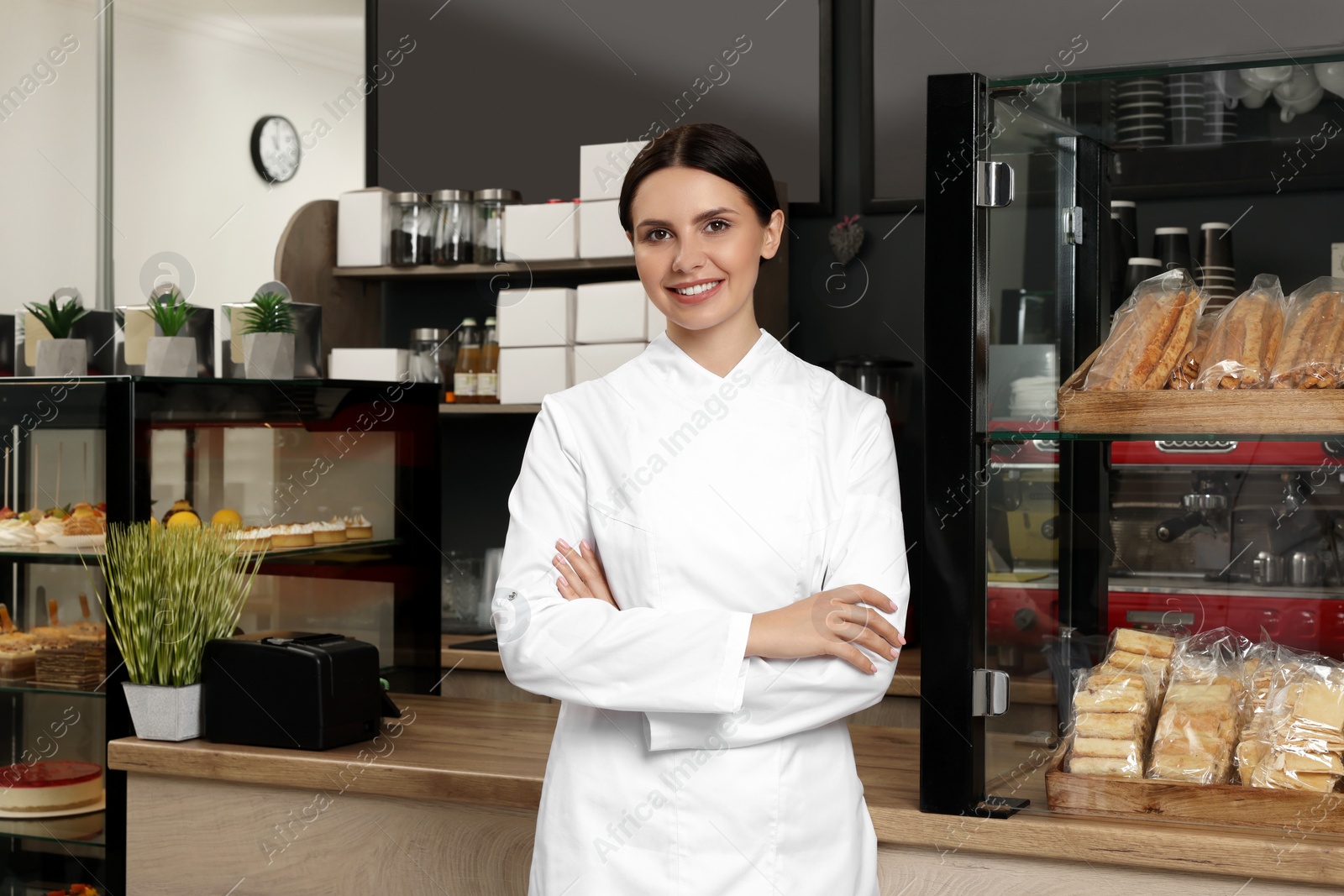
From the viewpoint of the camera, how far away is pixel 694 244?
1304 mm

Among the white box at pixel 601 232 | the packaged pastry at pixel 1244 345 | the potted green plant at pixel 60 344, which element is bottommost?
the packaged pastry at pixel 1244 345

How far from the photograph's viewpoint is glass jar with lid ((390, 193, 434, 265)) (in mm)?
3385

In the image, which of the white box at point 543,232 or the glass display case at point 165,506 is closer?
the glass display case at point 165,506

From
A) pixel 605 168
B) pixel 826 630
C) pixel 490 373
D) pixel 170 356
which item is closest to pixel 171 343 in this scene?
pixel 170 356

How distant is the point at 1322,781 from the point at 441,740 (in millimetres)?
1214

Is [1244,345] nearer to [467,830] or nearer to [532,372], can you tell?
[467,830]

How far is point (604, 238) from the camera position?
10.2ft

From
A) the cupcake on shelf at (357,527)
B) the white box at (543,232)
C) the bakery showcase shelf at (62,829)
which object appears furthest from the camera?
the white box at (543,232)

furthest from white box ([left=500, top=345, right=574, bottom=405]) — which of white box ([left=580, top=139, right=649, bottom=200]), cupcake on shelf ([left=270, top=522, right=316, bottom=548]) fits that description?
cupcake on shelf ([left=270, top=522, right=316, bottom=548])

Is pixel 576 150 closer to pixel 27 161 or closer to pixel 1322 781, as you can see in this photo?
pixel 27 161

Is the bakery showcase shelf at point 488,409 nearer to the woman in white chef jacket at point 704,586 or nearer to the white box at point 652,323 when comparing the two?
the white box at point 652,323

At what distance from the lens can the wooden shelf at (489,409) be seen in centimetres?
316

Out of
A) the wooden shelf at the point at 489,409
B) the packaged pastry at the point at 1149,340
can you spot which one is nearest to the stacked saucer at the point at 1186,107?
the packaged pastry at the point at 1149,340

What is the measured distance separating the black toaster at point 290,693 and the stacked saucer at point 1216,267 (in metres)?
1.35
